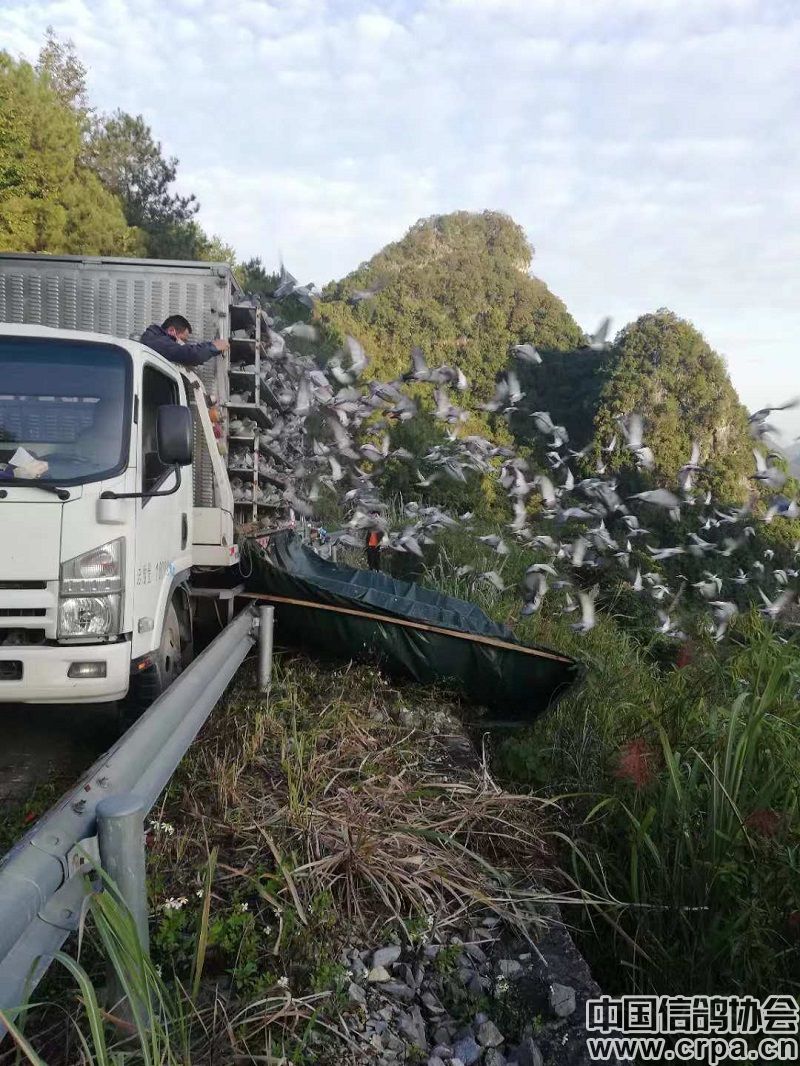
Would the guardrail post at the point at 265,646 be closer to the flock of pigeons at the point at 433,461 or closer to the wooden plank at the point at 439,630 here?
the wooden plank at the point at 439,630

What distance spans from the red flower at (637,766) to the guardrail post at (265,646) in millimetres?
2019

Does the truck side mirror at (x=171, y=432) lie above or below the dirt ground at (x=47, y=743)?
above

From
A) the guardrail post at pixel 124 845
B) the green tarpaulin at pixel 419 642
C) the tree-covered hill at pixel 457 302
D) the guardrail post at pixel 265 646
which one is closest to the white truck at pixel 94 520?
the guardrail post at pixel 265 646

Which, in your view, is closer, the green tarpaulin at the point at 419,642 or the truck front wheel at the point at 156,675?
the truck front wheel at the point at 156,675

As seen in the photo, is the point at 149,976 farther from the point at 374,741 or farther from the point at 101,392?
the point at 101,392

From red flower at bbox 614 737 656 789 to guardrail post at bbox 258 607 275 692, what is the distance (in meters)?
2.02

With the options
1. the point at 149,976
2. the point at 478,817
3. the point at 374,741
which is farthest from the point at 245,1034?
the point at 374,741

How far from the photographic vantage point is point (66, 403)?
4.39 meters

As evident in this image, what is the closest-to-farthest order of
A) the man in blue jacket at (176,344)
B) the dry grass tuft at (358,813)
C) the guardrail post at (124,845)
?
the guardrail post at (124,845) < the dry grass tuft at (358,813) < the man in blue jacket at (176,344)

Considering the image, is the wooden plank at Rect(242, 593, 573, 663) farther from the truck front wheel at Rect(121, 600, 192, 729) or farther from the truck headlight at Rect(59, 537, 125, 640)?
the truck headlight at Rect(59, 537, 125, 640)

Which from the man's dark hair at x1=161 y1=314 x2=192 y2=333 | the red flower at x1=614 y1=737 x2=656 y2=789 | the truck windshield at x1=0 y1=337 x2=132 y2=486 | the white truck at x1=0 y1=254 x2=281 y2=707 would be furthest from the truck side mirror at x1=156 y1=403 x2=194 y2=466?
the red flower at x1=614 y1=737 x2=656 y2=789

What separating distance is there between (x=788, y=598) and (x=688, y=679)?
7.98 m

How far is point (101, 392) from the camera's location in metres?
4.43

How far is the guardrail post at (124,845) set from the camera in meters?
1.92
